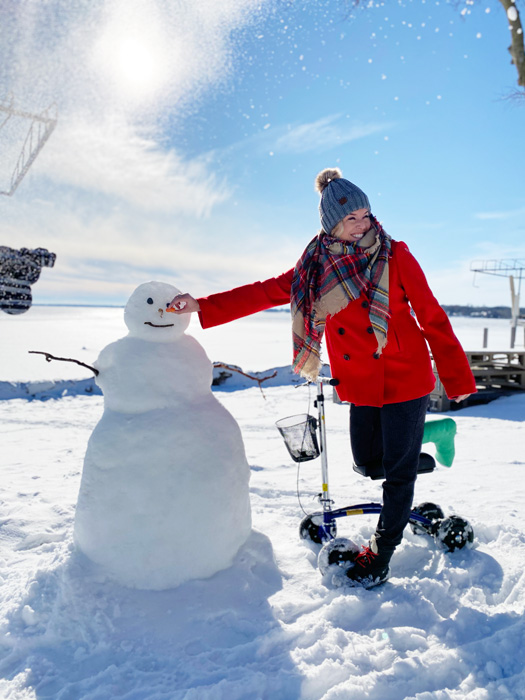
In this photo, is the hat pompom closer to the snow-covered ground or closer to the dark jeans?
the dark jeans

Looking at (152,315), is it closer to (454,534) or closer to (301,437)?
(301,437)

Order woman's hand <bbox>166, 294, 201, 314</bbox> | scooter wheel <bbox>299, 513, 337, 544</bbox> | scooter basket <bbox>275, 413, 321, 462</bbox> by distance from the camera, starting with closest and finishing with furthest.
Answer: woman's hand <bbox>166, 294, 201, 314</bbox>
scooter basket <bbox>275, 413, 321, 462</bbox>
scooter wheel <bbox>299, 513, 337, 544</bbox>

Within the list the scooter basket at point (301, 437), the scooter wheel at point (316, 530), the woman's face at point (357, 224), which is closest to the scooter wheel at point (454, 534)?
the scooter wheel at point (316, 530)

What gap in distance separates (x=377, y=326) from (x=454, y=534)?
123 centimetres

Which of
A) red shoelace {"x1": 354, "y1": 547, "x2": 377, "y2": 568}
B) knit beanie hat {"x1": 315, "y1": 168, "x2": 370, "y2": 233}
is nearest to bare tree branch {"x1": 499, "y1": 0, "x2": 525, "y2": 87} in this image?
knit beanie hat {"x1": 315, "y1": 168, "x2": 370, "y2": 233}

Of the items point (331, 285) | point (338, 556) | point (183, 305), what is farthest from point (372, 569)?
point (183, 305)

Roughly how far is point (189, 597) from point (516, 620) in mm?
1315

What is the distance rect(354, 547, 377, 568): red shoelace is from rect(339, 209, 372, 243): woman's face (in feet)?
4.63

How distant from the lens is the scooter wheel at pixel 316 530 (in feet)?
7.57

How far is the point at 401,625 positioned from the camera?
1.71 m

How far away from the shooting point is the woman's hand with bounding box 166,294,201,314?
193 cm


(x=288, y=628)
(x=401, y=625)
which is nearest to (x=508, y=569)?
(x=401, y=625)

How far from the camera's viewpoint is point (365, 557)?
1972 millimetres

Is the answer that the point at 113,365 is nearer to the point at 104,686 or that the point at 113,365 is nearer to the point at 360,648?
the point at 104,686
